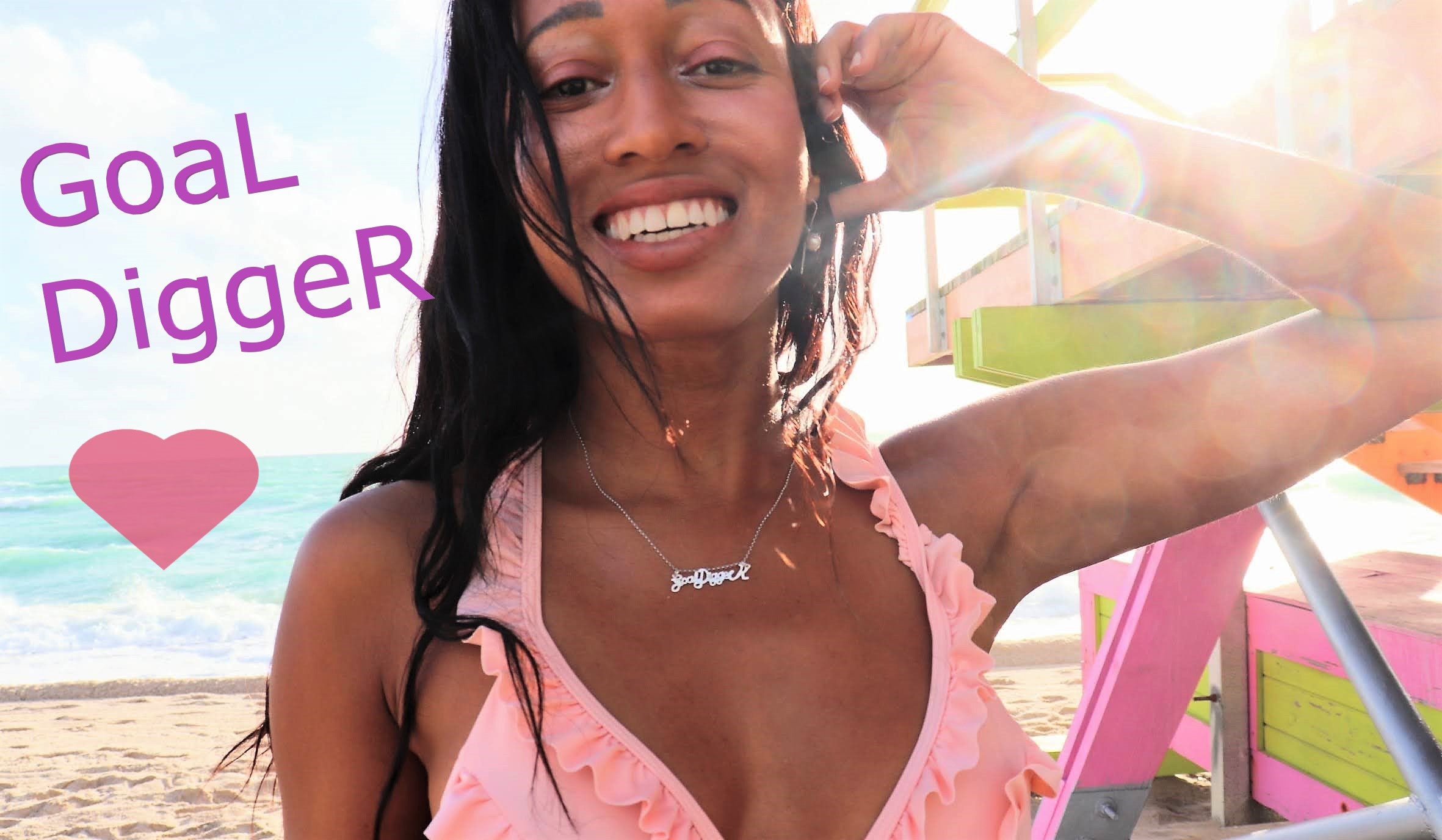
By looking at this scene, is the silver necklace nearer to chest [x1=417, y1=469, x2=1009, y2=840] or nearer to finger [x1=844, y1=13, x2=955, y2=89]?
chest [x1=417, y1=469, x2=1009, y2=840]

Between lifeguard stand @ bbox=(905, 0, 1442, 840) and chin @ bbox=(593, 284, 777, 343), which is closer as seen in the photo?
chin @ bbox=(593, 284, 777, 343)

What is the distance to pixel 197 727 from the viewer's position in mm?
8492

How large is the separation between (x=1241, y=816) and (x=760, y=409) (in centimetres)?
307

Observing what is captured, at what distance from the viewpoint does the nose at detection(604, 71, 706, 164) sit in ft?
4.30

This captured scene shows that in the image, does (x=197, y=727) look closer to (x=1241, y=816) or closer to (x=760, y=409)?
(x=1241, y=816)

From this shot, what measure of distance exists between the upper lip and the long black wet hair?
0.07 meters

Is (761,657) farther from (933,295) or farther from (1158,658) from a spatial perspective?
(933,295)

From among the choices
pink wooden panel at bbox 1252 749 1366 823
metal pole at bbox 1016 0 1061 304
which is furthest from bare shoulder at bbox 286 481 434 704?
pink wooden panel at bbox 1252 749 1366 823

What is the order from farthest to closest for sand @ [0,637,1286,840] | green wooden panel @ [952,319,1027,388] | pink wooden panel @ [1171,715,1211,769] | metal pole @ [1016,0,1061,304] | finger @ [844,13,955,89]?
sand @ [0,637,1286,840] < pink wooden panel @ [1171,715,1211,769] < green wooden panel @ [952,319,1027,388] < metal pole @ [1016,0,1061,304] < finger @ [844,13,955,89]

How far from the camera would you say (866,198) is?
162 centimetres

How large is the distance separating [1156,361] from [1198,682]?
1768 millimetres

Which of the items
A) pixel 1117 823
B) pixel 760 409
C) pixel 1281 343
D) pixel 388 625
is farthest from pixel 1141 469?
pixel 1117 823

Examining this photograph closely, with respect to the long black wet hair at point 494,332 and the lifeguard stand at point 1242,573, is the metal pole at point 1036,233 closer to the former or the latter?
the lifeguard stand at point 1242,573

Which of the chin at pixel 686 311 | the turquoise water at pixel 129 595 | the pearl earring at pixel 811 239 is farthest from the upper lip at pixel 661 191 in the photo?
the turquoise water at pixel 129 595
